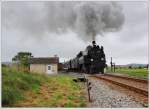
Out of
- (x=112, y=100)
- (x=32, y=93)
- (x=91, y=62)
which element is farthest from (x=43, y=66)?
(x=91, y=62)

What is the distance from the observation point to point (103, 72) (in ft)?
78.9

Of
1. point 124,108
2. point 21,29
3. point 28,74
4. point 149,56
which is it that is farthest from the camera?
point 28,74

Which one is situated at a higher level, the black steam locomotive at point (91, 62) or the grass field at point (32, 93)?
the black steam locomotive at point (91, 62)

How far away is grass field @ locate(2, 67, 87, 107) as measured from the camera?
9.83 meters

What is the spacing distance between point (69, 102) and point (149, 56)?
251 cm

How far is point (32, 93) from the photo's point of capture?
36.2ft

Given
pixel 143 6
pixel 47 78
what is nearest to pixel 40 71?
pixel 47 78

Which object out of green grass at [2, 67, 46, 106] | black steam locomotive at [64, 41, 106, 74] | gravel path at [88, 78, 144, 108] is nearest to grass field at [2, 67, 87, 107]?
green grass at [2, 67, 46, 106]

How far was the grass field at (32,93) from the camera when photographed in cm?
983

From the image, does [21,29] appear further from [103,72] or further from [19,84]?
[103,72]

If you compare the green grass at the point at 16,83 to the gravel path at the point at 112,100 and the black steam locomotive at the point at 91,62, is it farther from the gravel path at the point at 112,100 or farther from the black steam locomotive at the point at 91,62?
the black steam locomotive at the point at 91,62

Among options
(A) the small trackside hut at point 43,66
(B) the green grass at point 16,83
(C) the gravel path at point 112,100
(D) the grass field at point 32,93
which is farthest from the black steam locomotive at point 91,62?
(C) the gravel path at point 112,100

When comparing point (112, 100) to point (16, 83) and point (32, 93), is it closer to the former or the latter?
point (32, 93)

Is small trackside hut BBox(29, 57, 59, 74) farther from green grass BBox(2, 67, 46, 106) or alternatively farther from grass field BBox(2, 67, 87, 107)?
grass field BBox(2, 67, 87, 107)
